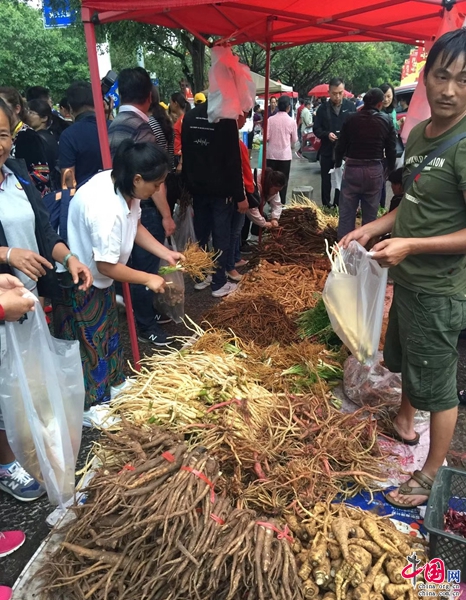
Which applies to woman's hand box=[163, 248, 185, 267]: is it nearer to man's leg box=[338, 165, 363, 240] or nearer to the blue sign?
man's leg box=[338, 165, 363, 240]

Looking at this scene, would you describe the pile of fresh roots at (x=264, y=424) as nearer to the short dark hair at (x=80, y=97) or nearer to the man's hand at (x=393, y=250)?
the man's hand at (x=393, y=250)

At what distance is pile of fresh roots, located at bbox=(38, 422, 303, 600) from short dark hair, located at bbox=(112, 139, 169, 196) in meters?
1.45

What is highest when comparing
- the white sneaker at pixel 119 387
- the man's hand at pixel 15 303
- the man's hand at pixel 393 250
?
the man's hand at pixel 393 250

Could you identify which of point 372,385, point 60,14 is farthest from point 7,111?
point 60,14

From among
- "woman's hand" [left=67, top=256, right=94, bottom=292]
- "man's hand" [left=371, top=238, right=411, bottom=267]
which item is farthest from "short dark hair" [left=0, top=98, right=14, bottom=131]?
"man's hand" [left=371, top=238, right=411, bottom=267]

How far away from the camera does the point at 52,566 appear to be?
5.87 feet

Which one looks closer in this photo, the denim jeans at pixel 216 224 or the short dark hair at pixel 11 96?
the short dark hair at pixel 11 96

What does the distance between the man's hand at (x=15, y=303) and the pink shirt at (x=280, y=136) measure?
23.7ft

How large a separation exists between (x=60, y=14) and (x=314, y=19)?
19.6ft

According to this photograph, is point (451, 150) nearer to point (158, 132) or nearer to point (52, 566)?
point (52, 566)

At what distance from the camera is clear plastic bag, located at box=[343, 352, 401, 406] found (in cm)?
287

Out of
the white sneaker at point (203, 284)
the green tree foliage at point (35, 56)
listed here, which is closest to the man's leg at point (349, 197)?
the white sneaker at point (203, 284)

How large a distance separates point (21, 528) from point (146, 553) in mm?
942

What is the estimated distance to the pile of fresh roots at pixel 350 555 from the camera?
167 centimetres
